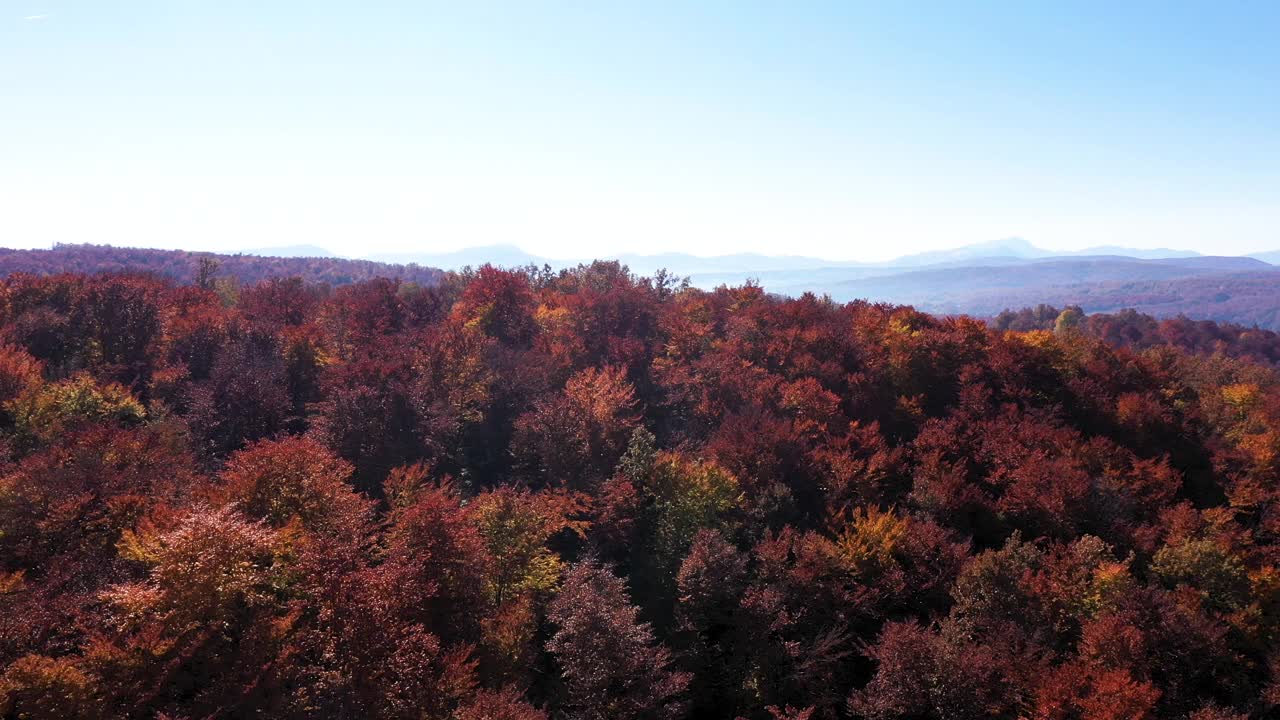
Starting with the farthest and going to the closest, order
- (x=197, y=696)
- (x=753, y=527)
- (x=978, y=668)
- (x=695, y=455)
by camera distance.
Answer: (x=695, y=455)
(x=753, y=527)
(x=978, y=668)
(x=197, y=696)

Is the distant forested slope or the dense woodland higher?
the distant forested slope

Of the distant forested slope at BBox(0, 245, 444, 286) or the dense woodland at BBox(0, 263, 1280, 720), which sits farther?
the distant forested slope at BBox(0, 245, 444, 286)

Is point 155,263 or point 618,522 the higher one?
point 155,263

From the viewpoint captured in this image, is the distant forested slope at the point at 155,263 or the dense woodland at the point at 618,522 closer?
the dense woodland at the point at 618,522

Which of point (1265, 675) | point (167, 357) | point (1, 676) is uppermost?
point (167, 357)

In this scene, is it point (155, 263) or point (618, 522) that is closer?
point (618, 522)

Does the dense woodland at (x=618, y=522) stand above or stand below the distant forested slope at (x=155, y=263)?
below

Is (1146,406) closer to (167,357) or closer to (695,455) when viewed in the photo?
(695,455)

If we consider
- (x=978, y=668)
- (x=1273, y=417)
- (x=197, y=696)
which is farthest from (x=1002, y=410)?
(x=197, y=696)
